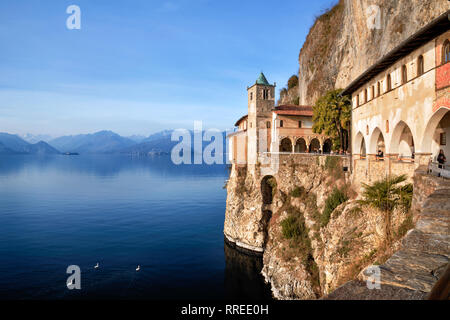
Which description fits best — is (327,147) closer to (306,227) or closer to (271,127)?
(271,127)

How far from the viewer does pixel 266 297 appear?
2923 cm

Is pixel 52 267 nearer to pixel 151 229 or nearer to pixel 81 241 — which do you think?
pixel 81 241

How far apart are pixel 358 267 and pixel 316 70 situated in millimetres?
44447

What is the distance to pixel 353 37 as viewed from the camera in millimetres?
38188

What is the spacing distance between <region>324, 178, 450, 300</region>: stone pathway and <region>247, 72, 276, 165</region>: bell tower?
3363 cm

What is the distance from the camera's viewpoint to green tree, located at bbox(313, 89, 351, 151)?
35628 millimetres

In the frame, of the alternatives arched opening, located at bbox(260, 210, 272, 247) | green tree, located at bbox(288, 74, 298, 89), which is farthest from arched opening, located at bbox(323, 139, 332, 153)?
green tree, located at bbox(288, 74, 298, 89)

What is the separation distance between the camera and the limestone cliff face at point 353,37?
24.5 meters

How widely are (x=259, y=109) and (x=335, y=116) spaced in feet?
38.6

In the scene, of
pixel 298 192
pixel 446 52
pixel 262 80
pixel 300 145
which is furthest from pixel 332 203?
pixel 262 80

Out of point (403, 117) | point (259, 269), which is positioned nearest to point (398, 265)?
point (403, 117)

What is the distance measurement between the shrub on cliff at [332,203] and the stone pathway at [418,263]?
19.1m

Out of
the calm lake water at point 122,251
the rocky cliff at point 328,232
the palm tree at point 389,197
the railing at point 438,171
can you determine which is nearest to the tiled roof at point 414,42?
the railing at point 438,171

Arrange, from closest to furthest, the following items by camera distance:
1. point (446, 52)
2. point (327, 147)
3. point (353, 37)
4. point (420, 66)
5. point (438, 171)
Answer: point (438, 171) → point (446, 52) → point (420, 66) → point (353, 37) → point (327, 147)
